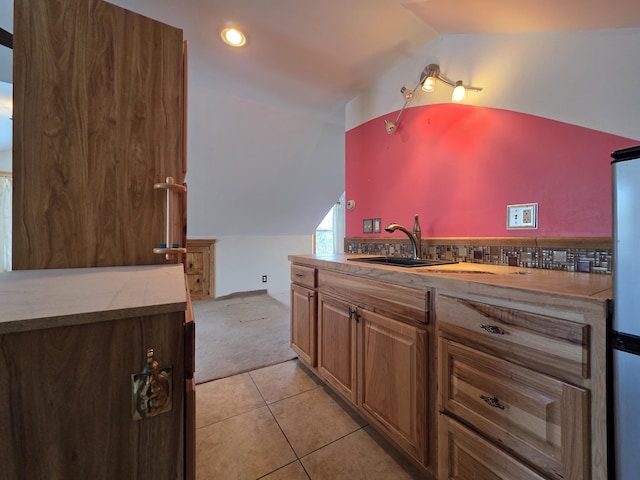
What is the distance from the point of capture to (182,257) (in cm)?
136

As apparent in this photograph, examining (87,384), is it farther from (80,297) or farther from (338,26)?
(338,26)

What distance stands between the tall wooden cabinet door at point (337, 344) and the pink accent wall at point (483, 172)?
0.82 metres

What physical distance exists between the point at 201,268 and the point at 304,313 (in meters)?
2.69

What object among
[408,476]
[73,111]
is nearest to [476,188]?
[408,476]

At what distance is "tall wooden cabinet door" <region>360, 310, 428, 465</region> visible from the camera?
3.52ft

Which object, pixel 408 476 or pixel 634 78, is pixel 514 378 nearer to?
pixel 408 476

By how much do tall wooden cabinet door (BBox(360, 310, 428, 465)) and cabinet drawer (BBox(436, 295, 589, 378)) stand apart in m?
0.19

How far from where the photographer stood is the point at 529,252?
51.0 inches

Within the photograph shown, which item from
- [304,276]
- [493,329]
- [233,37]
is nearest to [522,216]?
[493,329]

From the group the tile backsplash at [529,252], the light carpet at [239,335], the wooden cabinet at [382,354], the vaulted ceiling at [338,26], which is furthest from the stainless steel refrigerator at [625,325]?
the light carpet at [239,335]

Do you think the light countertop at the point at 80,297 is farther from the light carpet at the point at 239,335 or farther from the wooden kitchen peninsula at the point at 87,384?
the light carpet at the point at 239,335

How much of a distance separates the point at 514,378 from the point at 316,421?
3.63ft

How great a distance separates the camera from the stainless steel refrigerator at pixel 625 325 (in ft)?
1.95

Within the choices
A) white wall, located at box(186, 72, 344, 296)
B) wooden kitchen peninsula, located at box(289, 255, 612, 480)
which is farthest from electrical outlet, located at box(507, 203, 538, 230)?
white wall, located at box(186, 72, 344, 296)
